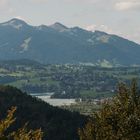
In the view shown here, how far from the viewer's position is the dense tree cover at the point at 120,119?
40094 mm

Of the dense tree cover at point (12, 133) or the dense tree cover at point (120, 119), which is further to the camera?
the dense tree cover at point (120, 119)

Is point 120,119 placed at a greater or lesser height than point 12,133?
lesser

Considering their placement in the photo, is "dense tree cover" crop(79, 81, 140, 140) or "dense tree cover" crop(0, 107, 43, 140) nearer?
"dense tree cover" crop(0, 107, 43, 140)

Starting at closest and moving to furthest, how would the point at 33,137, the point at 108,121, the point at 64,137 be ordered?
the point at 33,137 → the point at 108,121 → the point at 64,137

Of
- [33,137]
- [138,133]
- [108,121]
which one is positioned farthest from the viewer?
[108,121]

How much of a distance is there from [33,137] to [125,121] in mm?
18139

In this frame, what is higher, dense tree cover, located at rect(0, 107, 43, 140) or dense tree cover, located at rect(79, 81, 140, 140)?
dense tree cover, located at rect(0, 107, 43, 140)

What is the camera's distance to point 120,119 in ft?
135

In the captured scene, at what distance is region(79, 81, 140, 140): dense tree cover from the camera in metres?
40.1

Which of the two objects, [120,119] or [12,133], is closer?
[12,133]

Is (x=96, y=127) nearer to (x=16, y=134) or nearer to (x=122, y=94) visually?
(x=122, y=94)

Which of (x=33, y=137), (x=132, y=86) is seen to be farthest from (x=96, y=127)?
(x=33, y=137)

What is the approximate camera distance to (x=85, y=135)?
44.9 m

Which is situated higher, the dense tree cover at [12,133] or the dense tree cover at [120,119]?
the dense tree cover at [12,133]
